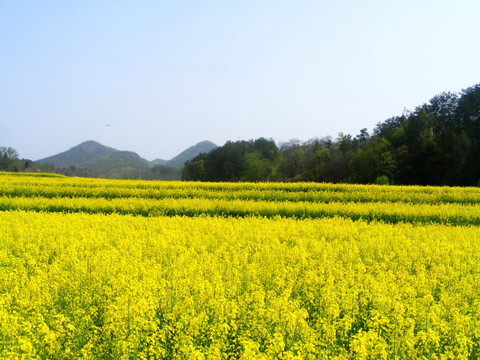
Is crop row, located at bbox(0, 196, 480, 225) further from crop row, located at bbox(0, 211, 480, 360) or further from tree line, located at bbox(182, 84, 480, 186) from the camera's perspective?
tree line, located at bbox(182, 84, 480, 186)

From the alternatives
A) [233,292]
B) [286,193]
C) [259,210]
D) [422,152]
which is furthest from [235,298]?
[422,152]

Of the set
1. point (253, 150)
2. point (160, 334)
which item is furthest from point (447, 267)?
point (253, 150)

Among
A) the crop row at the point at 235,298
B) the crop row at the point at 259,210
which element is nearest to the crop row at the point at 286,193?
the crop row at the point at 259,210

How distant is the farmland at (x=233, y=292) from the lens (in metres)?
3.52

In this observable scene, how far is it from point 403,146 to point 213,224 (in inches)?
1471

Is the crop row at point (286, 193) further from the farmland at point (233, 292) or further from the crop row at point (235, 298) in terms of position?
the crop row at point (235, 298)

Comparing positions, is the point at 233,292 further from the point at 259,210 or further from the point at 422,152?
the point at 422,152

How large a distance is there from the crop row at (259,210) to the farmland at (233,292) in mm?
3319

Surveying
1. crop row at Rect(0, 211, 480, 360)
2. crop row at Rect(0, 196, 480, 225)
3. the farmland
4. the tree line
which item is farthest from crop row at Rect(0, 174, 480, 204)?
the tree line

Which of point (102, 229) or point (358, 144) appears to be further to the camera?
point (358, 144)

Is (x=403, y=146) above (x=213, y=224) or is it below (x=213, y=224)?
above

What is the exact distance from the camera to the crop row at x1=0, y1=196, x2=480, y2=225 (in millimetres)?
13539

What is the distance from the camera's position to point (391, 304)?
14.3 feet

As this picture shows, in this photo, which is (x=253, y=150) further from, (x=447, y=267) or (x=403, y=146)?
(x=447, y=267)
